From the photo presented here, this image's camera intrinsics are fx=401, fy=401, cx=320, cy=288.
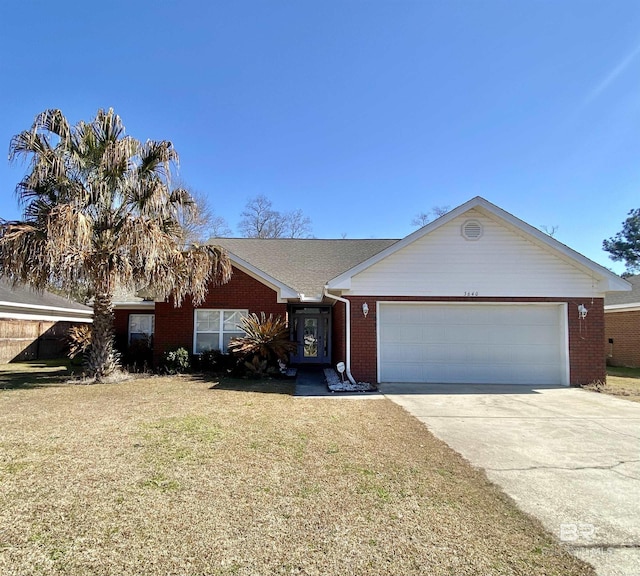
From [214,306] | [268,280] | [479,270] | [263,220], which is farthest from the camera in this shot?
[263,220]

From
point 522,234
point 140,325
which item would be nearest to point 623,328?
point 522,234

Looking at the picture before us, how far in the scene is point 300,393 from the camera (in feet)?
32.6

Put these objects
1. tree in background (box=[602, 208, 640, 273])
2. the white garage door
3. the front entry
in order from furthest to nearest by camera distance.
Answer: tree in background (box=[602, 208, 640, 273]) → the front entry → the white garage door

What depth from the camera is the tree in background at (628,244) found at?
33.2 metres

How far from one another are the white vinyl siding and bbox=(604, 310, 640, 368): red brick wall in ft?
25.3

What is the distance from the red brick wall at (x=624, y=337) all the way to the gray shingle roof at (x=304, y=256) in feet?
34.1

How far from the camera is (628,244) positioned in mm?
33875

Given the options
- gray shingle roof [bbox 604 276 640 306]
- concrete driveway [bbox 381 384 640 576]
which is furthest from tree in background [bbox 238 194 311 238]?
concrete driveway [bbox 381 384 640 576]

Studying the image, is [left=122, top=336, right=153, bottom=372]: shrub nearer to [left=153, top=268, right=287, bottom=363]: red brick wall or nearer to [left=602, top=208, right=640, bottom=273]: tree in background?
[left=153, top=268, right=287, bottom=363]: red brick wall

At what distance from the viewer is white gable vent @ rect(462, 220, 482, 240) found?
11445mm

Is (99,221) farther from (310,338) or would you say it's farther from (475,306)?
(475,306)

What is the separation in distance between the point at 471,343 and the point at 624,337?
10691 millimetres

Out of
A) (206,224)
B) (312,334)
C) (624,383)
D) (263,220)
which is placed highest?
(263,220)

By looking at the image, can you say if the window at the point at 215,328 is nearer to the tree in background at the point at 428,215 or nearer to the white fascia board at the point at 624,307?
the white fascia board at the point at 624,307
